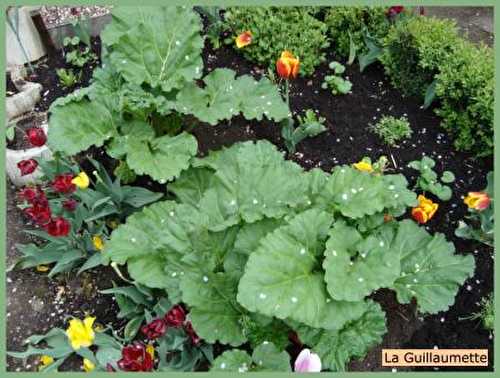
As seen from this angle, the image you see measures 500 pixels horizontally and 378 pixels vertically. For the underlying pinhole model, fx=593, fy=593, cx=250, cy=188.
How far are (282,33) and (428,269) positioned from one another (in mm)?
1761

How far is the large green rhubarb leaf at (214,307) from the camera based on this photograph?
8.25 ft

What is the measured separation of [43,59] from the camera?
13.1 ft

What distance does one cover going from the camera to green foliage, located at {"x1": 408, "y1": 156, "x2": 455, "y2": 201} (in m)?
3.15

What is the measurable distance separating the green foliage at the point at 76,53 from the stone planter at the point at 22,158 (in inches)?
32.2

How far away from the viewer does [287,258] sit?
2428mm

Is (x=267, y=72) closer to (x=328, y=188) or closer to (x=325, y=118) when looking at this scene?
(x=325, y=118)

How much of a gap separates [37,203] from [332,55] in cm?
220

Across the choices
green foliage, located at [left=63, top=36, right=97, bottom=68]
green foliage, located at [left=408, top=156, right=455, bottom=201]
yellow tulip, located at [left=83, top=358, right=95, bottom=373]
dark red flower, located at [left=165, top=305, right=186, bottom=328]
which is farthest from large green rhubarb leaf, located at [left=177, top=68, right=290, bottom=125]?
yellow tulip, located at [left=83, top=358, right=95, bottom=373]

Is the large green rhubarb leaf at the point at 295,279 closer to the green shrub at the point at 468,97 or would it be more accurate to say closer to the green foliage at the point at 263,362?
the green foliage at the point at 263,362

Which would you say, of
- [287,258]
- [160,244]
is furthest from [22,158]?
[287,258]

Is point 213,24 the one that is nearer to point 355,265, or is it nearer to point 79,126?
point 79,126

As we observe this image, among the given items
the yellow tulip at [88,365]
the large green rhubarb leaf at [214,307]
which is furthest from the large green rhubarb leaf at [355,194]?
the yellow tulip at [88,365]

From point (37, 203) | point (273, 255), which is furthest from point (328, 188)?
point (37, 203)

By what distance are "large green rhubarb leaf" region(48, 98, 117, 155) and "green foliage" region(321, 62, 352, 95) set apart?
4.51 feet
